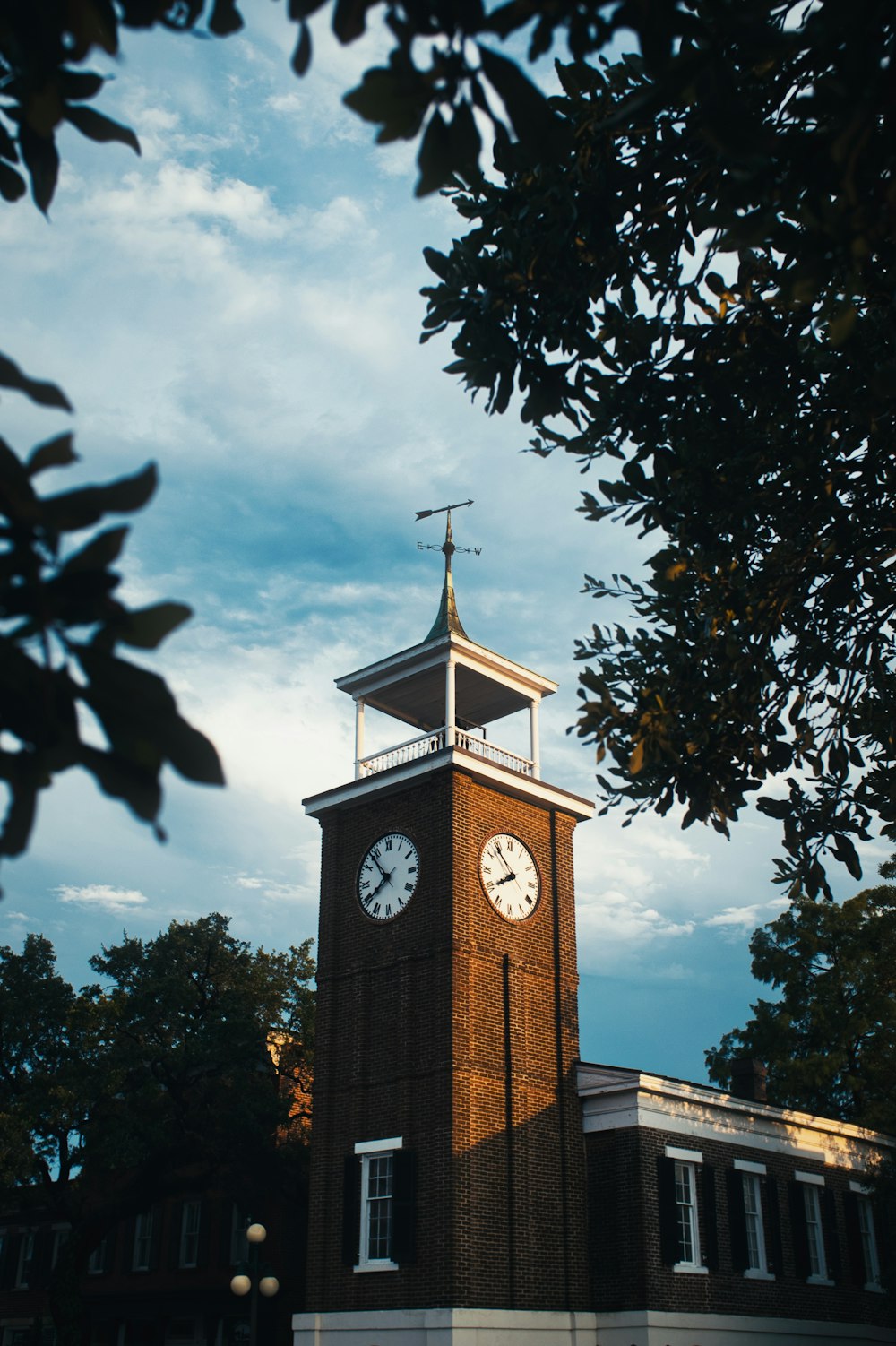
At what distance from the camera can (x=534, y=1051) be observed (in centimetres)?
2772

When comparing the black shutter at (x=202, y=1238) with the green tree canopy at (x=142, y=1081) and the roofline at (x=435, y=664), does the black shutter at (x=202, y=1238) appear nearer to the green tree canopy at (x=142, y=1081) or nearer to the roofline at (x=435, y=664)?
the green tree canopy at (x=142, y=1081)

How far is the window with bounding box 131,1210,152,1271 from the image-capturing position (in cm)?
3928

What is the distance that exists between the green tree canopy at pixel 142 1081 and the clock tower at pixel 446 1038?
18.1 ft

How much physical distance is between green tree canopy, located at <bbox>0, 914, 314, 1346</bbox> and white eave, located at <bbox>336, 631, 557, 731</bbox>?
8605 millimetres

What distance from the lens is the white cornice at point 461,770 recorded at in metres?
28.2

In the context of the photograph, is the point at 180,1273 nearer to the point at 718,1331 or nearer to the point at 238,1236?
the point at 238,1236

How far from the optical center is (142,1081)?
32.5 m

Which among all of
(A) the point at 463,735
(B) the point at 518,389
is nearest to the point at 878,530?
(B) the point at 518,389

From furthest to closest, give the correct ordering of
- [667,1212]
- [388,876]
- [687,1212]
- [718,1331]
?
[388,876] → [687,1212] → [718,1331] → [667,1212]

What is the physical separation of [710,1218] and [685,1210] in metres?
0.61

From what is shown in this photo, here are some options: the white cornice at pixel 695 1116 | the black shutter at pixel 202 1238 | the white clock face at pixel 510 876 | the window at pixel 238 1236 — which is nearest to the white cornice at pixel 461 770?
the white clock face at pixel 510 876

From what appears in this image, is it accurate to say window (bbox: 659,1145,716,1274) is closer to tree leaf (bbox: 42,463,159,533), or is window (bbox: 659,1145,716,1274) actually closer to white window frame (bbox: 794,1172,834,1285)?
white window frame (bbox: 794,1172,834,1285)

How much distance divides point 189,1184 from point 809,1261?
14.7 metres

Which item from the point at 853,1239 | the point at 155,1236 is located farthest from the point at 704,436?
the point at 155,1236
